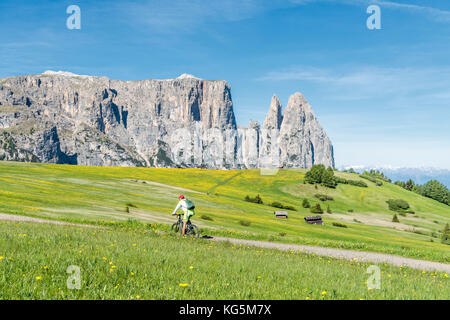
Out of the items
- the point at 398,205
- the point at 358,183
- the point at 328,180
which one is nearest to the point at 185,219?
the point at 398,205

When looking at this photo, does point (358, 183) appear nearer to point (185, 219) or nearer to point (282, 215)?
point (282, 215)

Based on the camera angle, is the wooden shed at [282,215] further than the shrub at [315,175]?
No

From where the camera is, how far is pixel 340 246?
2897 cm

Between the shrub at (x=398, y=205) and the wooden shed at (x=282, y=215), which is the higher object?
the wooden shed at (x=282, y=215)

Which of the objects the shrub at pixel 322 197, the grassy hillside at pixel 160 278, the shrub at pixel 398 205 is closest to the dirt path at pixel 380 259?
the grassy hillside at pixel 160 278

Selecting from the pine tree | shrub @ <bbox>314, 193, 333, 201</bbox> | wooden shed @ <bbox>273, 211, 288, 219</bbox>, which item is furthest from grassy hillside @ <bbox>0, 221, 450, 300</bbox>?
the pine tree

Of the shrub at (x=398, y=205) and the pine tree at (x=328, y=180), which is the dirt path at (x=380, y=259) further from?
the pine tree at (x=328, y=180)

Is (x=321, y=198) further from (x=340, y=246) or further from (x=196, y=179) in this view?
(x=340, y=246)

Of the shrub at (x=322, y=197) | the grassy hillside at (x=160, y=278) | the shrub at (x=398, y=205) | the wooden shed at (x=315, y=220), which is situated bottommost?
the shrub at (x=398, y=205)

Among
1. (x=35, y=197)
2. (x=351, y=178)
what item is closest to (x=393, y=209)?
(x=351, y=178)

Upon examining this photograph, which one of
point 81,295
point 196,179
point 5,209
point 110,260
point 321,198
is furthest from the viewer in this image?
point 196,179

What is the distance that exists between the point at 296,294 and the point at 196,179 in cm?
12172

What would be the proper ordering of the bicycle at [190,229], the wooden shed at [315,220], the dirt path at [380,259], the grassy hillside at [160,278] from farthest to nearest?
the wooden shed at [315,220] → the bicycle at [190,229] → the dirt path at [380,259] → the grassy hillside at [160,278]

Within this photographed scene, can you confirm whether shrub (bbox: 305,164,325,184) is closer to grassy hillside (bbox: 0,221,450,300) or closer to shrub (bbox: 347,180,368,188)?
shrub (bbox: 347,180,368,188)
